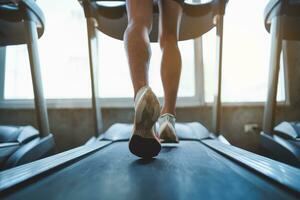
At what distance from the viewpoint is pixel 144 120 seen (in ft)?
2.08

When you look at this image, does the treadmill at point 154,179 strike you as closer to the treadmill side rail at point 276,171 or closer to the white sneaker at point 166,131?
the treadmill side rail at point 276,171

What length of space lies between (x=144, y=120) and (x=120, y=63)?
1.61m

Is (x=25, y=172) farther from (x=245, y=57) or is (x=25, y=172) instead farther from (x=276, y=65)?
(x=245, y=57)

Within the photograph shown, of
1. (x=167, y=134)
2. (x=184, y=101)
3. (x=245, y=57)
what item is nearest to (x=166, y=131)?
(x=167, y=134)

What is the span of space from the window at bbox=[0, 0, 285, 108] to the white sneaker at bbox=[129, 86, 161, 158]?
4.71 ft

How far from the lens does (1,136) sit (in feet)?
4.56

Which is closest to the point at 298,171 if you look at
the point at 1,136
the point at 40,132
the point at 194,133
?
the point at 194,133

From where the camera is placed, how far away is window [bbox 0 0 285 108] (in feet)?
6.82

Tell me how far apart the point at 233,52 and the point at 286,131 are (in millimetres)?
992

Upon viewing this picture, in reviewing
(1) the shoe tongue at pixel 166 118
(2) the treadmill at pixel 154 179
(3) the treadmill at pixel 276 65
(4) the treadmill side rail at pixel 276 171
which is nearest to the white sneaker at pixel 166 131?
(1) the shoe tongue at pixel 166 118

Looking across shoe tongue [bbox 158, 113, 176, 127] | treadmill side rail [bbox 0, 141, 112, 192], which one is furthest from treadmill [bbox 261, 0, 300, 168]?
treadmill side rail [bbox 0, 141, 112, 192]

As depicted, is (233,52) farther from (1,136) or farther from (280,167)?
(1,136)

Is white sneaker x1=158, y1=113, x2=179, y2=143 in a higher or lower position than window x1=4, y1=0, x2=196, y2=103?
lower

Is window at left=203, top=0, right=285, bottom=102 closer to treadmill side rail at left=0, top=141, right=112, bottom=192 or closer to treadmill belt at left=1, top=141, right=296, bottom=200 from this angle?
treadmill belt at left=1, top=141, right=296, bottom=200
